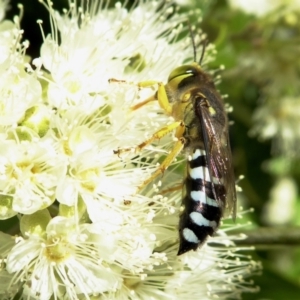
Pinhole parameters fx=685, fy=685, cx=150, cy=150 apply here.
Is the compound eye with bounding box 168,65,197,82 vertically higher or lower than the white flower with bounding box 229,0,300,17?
lower

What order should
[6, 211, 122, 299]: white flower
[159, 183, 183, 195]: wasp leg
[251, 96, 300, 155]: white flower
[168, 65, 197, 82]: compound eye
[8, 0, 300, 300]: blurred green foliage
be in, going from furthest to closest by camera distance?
[251, 96, 300, 155]: white flower < [8, 0, 300, 300]: blurred green foliage < [168, 65, 197, 82]: compound eye < [159, 183, 183, 195]: wasp leg < [6, 211, 122, 299]: white flower

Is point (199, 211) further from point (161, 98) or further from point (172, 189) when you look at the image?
point (161, 98)

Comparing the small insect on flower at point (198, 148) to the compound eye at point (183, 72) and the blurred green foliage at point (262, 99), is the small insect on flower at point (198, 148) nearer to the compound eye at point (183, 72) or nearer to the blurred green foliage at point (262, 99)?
the compound eye at point (183, 72)

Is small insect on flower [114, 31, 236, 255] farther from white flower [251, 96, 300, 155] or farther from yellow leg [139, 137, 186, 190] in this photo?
white flower [251, 96, 300, 155]

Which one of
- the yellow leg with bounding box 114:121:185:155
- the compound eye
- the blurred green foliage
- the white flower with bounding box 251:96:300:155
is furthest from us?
the white flower with bounding box 251:96:300:155

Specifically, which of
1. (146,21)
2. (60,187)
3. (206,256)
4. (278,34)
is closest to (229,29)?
(278,34)

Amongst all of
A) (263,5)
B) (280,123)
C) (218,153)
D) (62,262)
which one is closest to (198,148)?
(218,153)

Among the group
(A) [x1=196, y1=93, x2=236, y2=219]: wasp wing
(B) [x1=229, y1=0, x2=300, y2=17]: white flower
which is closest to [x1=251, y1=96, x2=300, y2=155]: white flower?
(B) [x1=229, y1=0, x2=300, y2=17]: white flower
